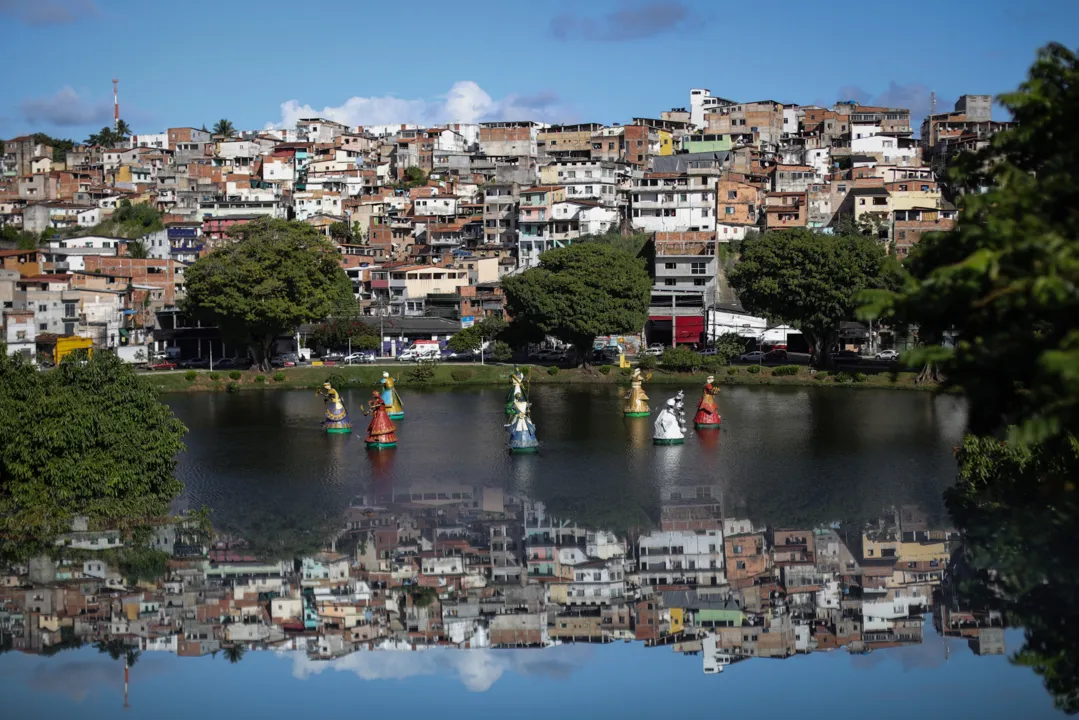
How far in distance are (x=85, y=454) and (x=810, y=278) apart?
40.3 meters

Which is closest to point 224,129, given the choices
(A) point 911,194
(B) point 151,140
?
(B) point 151,140

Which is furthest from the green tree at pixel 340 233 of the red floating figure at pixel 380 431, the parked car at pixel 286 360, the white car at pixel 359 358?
the red floating figure at pixel 380 431

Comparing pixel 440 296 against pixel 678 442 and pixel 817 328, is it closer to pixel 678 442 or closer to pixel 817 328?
pixel 817 328

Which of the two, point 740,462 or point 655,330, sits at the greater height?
point 655,330

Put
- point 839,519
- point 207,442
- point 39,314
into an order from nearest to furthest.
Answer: point 839,519 → point 207,442 → point 39,314

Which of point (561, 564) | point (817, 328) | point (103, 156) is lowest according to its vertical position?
point (561, 564)

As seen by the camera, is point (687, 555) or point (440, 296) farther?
point (440, 296)

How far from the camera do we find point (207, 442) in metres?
43.8

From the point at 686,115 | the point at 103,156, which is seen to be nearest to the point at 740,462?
the point at 686,115

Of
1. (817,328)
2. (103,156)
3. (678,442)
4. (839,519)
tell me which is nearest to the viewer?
(839,519)

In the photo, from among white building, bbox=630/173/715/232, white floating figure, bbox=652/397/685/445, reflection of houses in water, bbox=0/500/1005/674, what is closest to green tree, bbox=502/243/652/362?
white building, bbox=630/173/715/232

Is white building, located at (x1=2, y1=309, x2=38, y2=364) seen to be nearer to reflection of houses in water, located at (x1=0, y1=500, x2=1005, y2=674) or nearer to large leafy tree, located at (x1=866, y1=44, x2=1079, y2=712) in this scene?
reflection of houses in water, located at (x1=0, y1=500, x2=1005, y2=674)

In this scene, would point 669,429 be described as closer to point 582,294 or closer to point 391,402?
point 391,402

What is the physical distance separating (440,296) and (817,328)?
28.2 meters
